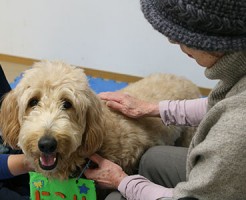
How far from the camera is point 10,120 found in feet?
4.47

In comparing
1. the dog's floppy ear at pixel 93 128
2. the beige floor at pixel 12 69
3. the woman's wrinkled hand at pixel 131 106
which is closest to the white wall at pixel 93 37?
the beige floor at pixel 12 69

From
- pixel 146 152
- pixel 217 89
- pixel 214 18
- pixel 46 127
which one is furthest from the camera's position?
pixel 146 152

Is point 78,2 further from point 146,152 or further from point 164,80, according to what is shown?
point 146,152

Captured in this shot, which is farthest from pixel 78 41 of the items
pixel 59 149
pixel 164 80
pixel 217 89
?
pixel 217 89

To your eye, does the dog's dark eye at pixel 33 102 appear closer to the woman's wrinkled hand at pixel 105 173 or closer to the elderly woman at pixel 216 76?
the woman's wrinkled hand at pixel 105 173

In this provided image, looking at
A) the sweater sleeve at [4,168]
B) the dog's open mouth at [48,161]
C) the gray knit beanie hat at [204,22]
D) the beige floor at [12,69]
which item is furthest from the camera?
the beige floor at [12,69]

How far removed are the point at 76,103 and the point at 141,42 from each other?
1.76 meters

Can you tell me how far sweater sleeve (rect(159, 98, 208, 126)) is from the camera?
4.86 feet

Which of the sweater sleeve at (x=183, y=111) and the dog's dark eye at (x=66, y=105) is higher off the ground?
the dog's dark eye at (x=66, y=105)

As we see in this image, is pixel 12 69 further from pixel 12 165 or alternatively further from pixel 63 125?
pixel 63 125

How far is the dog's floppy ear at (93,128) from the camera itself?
1.35 meters

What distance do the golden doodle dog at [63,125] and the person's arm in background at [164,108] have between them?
5cm

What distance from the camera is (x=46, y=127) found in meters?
1.19

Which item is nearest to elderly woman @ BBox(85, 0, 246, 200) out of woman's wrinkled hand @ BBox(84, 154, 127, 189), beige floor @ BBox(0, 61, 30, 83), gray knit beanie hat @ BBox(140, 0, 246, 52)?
gray knit beanie hat @ BBox(140, 0, 246, 52)
